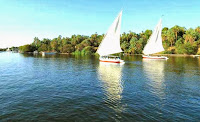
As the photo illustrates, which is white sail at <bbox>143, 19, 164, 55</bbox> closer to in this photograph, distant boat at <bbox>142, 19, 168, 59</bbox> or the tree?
distant boat at <bbox>142, 19, 168, 59</bbox>

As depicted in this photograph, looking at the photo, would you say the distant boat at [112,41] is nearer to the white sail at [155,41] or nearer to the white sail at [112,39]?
the white sail at [112,39]

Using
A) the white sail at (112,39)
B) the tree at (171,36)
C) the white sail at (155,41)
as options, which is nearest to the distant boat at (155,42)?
the white sail at (155,41)

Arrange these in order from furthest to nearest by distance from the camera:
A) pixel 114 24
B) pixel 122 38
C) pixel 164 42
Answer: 1. pixel 122 38
2. pixel 164 42
3. pixel 114 24

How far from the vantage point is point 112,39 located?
65.3 m

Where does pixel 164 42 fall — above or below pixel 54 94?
above

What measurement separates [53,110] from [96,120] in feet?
17.6

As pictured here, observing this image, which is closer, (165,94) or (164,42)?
(165,94)

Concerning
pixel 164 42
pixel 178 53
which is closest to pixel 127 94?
pixel 178 53

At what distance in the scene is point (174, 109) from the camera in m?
17.2

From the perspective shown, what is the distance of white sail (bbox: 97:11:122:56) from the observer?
63312 mm

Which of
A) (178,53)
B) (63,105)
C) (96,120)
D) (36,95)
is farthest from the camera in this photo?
(178,53)

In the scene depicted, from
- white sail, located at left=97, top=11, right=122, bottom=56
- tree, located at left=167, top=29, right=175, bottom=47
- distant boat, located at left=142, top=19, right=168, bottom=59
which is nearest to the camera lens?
white sail, located at left=97, top=11, right=122, bottom=56

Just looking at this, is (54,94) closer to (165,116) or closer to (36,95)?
(36,95)

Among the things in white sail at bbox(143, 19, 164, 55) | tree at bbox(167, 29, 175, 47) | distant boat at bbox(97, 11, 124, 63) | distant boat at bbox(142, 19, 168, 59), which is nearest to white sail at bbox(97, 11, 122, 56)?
distant boat at bbox(97, 11, 124, 63)
